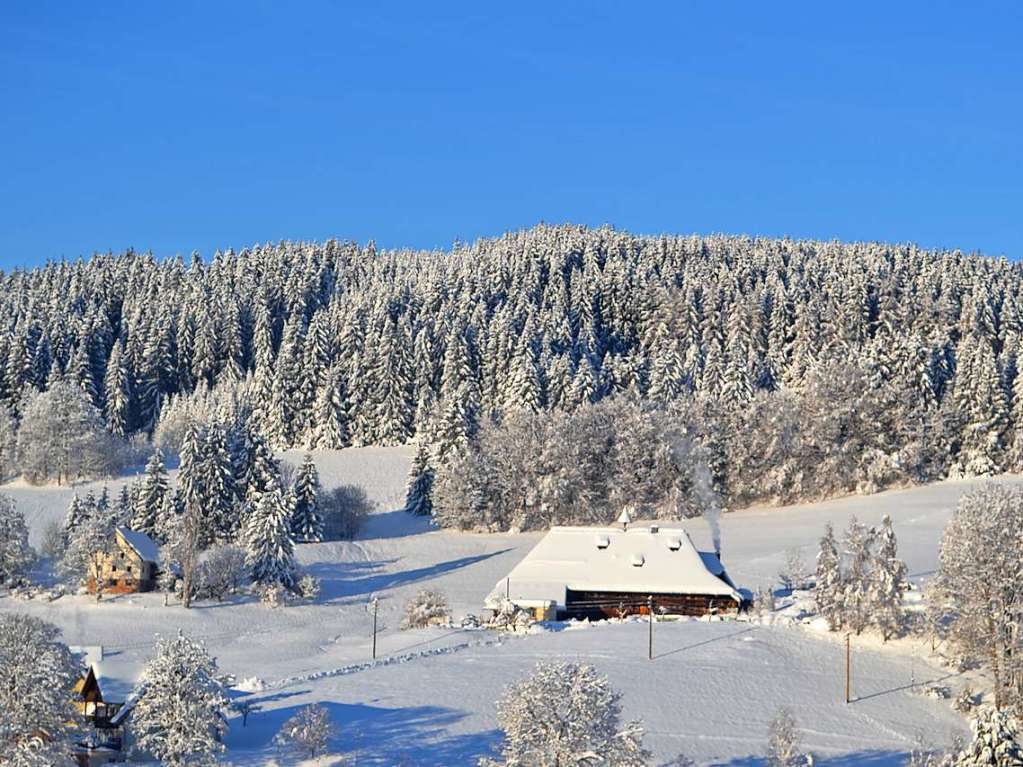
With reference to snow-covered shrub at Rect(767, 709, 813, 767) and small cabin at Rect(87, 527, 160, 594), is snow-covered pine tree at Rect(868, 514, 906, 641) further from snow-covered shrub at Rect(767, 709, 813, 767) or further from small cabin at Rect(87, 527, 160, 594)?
small cabin at Rect(87, 527, 160, 594)

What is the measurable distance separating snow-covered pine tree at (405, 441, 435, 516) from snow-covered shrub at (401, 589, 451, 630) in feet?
97.1

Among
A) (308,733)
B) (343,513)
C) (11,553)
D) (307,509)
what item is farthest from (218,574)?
(308,733)

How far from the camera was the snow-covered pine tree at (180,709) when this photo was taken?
116ft

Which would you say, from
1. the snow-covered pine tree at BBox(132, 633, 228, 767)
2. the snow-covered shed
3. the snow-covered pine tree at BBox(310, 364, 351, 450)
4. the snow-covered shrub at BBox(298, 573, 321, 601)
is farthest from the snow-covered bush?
the snow-covered pine tree at BBox(310, 364, 351, 450)

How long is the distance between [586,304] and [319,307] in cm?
3148

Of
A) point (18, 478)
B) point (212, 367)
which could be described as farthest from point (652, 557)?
point (212, 367)

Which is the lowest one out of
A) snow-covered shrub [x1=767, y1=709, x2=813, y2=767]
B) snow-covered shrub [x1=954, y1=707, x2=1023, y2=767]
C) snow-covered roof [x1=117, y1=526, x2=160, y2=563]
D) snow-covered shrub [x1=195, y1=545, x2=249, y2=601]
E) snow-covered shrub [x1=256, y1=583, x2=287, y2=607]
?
snow-covered shrub [x1=767, y1=709, x2=813, y2=767]

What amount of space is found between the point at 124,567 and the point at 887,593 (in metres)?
39.2

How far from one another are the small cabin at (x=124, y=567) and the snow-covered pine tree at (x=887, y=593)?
3770 cm

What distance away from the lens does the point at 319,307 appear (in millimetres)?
141250

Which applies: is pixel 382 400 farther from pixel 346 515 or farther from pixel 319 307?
pixel 319 307

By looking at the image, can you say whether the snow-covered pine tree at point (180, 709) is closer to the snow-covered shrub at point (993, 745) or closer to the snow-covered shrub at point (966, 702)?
the snow-covered shrub at point (993, 745)

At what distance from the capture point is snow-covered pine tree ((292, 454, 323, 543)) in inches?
3201

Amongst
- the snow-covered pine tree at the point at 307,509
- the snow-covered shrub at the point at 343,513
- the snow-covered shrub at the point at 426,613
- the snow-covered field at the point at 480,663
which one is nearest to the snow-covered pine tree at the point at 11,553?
the snow-covered field at the point at 480,663
